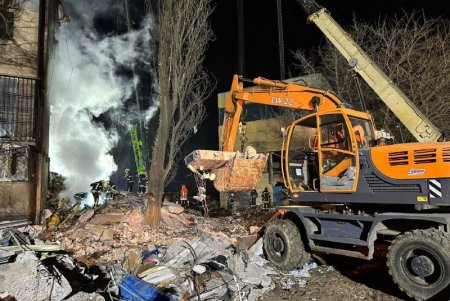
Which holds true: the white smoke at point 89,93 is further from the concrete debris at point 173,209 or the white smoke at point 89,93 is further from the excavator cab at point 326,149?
the excavator cab at point 326,149

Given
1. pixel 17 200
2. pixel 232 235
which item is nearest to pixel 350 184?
pixel 232 235

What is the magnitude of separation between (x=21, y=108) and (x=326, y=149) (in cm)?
941

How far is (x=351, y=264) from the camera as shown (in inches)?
366

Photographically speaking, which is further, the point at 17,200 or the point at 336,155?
the point at 17,200

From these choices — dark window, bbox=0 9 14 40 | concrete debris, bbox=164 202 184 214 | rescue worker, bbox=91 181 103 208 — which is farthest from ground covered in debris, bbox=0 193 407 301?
dark window, bbox=0 9 14 40

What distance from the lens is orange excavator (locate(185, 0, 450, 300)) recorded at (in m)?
6.40

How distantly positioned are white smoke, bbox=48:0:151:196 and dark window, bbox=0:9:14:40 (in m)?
19.3

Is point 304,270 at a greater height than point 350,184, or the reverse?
point 350,184

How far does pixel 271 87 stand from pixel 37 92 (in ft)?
24.7

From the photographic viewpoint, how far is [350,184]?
300 inches

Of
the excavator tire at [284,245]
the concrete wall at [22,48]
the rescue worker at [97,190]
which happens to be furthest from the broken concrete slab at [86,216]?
the excavator tire at [284,245]

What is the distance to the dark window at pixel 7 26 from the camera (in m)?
11.8

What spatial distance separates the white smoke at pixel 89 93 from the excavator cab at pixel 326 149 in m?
24.8

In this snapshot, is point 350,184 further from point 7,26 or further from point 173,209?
point 7,26
